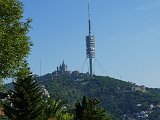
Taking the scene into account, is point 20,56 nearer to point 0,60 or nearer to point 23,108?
point 0,60

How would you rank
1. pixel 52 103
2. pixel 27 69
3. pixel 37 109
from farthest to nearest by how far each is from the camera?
pixel 52 103, pixel 37 109, pixel 27 69

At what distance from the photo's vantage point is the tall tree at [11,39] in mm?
36031

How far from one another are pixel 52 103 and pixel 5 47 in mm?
24984

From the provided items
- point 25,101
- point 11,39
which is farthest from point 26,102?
point 11,39

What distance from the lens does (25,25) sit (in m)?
38.6

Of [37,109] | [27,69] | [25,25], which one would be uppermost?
[25,25]

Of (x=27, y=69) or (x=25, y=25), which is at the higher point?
(x=25, y=25)

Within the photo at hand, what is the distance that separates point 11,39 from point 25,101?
9.80 metres

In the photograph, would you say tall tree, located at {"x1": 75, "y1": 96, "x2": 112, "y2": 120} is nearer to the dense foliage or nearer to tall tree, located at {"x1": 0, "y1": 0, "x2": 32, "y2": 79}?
the dense foliage

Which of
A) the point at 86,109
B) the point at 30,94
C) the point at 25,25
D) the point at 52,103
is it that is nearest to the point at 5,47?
the point at 25,25

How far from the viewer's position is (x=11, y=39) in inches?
1436

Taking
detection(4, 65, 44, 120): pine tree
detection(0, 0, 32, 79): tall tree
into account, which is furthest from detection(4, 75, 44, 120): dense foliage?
detection(0, 0, 32, 79): tall tree

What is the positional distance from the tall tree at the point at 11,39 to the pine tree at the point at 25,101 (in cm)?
634

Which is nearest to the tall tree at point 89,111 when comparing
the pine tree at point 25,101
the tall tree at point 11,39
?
the pine tree at point 25,101
